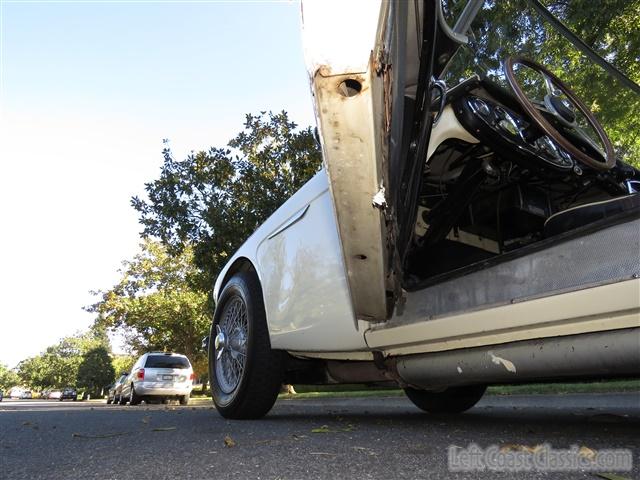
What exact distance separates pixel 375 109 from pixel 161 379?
47.9 ft

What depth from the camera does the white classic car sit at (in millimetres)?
1704

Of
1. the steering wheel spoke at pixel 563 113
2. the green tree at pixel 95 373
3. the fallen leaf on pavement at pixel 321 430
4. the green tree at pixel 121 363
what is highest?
the green tree at pixel 121 363

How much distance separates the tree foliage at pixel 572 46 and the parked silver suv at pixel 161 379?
469 inches

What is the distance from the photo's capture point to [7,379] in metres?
102

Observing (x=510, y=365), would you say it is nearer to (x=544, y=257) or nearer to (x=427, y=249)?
(x=544, y=257)

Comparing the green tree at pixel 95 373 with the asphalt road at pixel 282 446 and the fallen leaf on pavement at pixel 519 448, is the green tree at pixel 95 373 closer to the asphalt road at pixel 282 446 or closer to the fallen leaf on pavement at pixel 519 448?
the asphalt road at pixel 282 446

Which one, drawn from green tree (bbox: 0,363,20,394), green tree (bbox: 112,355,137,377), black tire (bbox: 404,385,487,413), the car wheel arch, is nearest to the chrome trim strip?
the car wheel arch

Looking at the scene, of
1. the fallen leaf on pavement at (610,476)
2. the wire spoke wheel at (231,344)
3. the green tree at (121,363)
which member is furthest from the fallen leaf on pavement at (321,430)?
the green tree at (121,363)

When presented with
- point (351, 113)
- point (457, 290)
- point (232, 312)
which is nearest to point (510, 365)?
point (457, 290)

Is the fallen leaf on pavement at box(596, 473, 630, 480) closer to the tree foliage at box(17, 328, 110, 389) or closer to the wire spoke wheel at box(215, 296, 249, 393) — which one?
the wire spoke wheel at box(215, 296, 249, 393)

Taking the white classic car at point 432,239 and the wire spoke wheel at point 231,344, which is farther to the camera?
the wire spoke wheel at point 231,344

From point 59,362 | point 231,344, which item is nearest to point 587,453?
point 231,344

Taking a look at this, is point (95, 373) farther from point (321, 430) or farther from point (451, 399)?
point (321, 430)

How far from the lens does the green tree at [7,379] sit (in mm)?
100125
